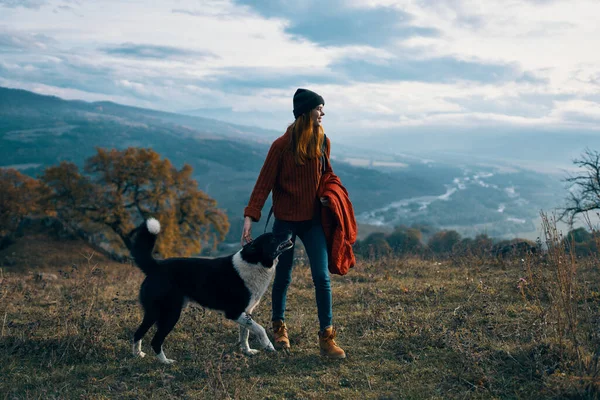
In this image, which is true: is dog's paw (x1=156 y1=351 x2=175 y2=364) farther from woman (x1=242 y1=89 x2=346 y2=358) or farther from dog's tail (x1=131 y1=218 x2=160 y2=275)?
woman (x1=242 y1=89 x2=346 y2=358)

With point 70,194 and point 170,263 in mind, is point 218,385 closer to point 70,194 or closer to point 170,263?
point 170,263

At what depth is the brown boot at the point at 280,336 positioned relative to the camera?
5039 mm

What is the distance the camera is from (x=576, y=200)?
17719mm

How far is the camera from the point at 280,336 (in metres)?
5.11

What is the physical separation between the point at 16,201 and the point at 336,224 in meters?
42.1

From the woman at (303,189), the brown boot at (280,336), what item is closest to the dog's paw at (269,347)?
the brown boot at (280,336)

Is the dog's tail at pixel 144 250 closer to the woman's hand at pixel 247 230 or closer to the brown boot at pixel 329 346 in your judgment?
the woman's hand at pixel 247 230

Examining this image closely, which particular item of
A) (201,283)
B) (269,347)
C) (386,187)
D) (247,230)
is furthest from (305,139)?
(386,187)

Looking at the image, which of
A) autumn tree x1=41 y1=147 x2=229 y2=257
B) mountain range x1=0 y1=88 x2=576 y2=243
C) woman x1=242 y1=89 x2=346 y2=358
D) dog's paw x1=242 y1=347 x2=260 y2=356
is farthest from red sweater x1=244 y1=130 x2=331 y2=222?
mountain range x1=0 y1=88 x2=576 y2=243

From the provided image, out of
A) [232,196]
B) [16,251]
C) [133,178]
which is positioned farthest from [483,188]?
[16,251]

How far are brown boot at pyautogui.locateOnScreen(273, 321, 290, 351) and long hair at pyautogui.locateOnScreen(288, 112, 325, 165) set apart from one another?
188 centimetres

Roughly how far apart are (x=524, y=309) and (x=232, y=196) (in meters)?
125

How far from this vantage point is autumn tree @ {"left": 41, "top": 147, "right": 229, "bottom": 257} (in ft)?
128

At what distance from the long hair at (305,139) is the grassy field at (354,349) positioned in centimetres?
203
